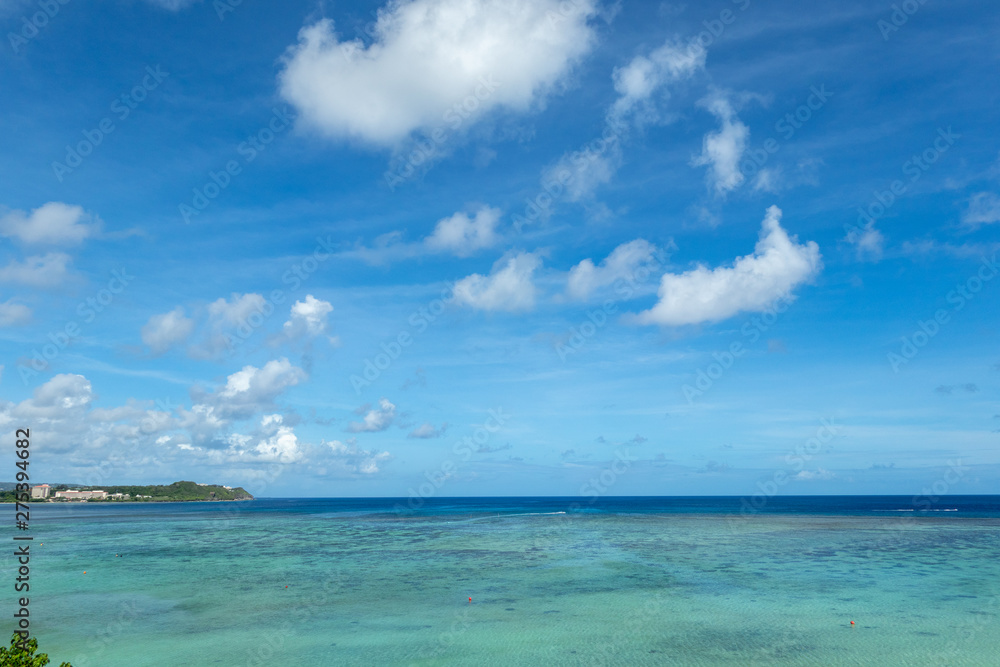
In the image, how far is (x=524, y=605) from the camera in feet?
85.3

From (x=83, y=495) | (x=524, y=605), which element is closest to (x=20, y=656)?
(x=524, y=605)

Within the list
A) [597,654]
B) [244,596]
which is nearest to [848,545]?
[597,654]

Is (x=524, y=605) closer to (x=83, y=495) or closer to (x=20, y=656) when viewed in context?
(x=20, y=656)

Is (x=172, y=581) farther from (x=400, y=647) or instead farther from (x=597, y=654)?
(x=597, y=654)

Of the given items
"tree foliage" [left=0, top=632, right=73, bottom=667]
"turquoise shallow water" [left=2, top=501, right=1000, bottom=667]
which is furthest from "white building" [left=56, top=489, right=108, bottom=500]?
"tree foliage" [left=0, top=632, right=73, bottom=667]

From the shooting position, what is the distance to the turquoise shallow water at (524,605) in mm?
19766

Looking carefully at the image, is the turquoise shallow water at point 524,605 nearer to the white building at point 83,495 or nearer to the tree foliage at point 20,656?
the tree foliage at point 20,656

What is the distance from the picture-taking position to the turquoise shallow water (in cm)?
1977

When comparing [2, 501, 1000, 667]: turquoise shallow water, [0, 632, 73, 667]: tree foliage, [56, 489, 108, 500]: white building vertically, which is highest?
[0, 632, 73, 667]: tree foliage

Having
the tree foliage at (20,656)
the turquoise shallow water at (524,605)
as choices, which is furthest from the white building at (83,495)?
the tree foliage at (20,656)

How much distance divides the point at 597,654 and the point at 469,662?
4.23 metres

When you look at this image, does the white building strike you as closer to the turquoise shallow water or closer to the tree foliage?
the turquoise shallow water

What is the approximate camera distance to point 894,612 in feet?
80.2

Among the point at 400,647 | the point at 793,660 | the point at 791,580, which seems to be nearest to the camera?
the point at 793,660
